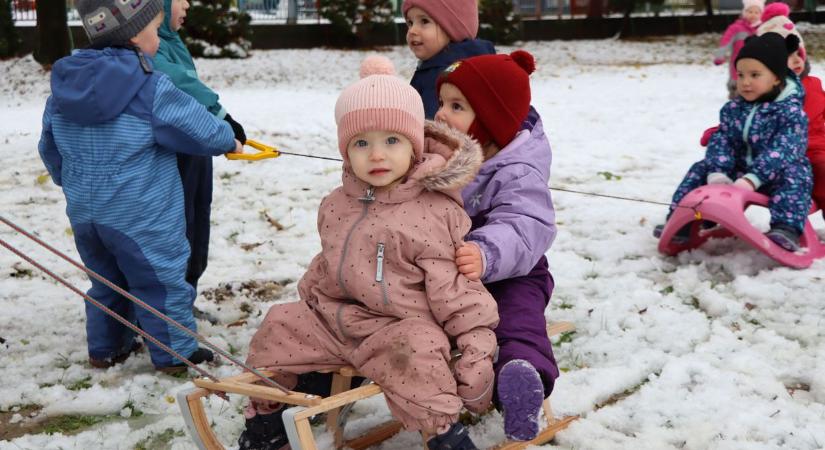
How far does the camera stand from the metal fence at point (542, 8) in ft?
67.0

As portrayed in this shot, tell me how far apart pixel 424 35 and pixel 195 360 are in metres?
1.82

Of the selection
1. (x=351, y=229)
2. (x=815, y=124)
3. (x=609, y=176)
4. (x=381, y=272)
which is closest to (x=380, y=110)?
(x=351, y=229)

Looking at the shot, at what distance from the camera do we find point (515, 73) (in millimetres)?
3342

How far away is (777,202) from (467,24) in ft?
7.42

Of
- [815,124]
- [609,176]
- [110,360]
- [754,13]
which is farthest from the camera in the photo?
[754,13]

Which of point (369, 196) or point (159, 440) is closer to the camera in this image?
point (369, 196)

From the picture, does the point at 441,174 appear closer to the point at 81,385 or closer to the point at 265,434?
the point at 265,434

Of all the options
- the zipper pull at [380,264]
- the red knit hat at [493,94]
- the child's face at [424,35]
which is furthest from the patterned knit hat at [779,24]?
the zipper pull at [380,264]

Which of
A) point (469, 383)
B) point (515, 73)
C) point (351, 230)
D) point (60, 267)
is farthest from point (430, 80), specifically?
point (60, 267)

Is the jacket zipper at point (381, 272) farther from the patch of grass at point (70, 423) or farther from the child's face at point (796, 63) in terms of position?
→ the child's face at point (796, 63)

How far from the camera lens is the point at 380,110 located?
286cm

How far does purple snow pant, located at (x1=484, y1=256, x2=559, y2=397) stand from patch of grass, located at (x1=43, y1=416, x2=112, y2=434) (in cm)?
162

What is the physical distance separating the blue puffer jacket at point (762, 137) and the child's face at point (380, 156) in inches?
125

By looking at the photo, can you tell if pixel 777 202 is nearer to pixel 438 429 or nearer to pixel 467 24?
pixel 467 24
